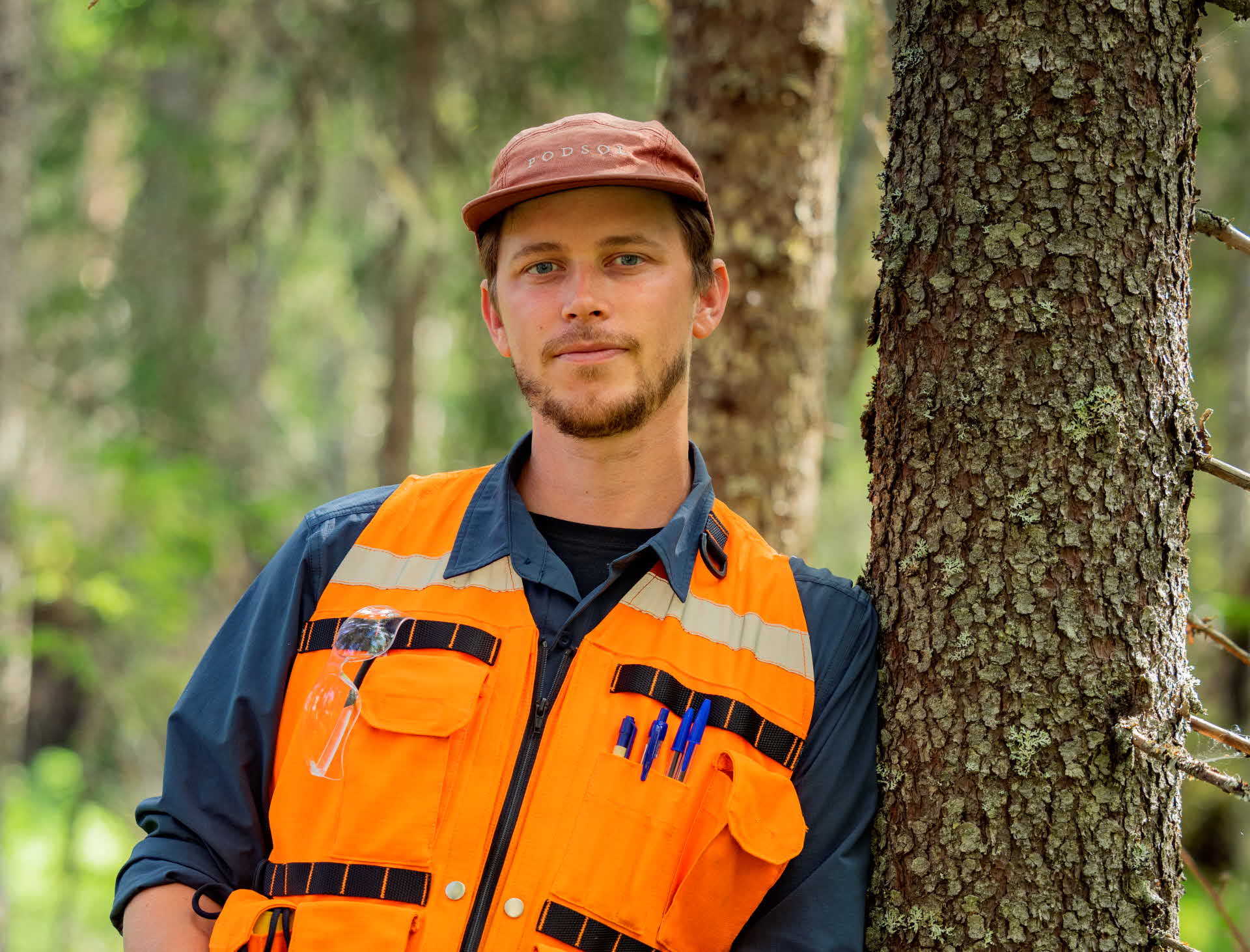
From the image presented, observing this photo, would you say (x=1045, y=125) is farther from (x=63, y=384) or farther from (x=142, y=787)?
(x=142, y=787)

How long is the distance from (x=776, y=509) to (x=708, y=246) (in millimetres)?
1529

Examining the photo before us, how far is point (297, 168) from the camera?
890cm

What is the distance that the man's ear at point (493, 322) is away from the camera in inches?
103

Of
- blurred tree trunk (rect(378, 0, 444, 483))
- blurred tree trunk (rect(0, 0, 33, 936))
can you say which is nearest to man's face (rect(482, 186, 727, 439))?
blurred tree trunk (rect(0, 0, 33, 936))

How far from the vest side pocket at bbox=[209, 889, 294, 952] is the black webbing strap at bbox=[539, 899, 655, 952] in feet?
1.64

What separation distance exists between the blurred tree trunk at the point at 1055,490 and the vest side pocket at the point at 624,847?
46 cm

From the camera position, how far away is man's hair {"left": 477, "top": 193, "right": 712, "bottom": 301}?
255 cm

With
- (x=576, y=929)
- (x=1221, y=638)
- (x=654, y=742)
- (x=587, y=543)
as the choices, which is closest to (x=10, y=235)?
(x=587, y=543)

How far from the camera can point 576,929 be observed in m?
1.98

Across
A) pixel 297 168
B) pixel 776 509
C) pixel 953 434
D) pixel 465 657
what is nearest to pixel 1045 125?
pixel 953 434

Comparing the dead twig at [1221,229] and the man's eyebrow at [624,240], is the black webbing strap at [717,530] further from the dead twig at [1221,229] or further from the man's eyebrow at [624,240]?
the dead twig at [1221,229]

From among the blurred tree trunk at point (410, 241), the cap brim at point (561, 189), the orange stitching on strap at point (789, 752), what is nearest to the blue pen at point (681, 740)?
the orange stitching on strap at point (789, 752)

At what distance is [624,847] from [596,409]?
0.95m

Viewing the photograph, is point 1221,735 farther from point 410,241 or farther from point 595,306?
point 410,241
